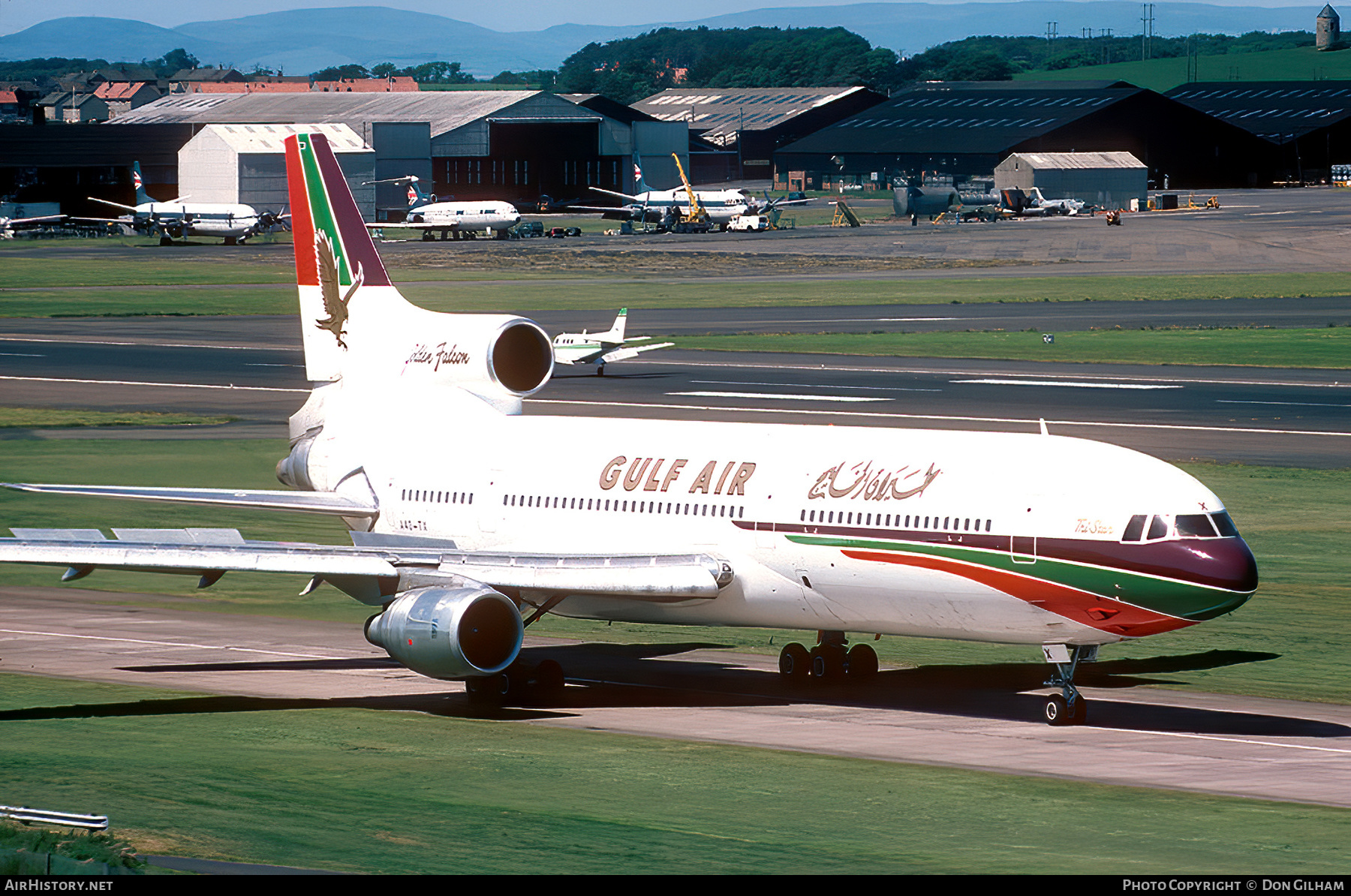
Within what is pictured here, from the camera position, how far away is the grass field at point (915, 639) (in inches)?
1690

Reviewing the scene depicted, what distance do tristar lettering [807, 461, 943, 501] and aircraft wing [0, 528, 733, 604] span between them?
2.73 m

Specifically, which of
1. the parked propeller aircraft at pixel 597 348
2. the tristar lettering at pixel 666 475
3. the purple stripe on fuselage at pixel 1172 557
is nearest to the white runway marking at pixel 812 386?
the parked propeller aircraft at pixel 597 348

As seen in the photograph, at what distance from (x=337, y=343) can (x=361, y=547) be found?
10438 mm

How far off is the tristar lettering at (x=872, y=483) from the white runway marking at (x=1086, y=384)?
62.5 meters

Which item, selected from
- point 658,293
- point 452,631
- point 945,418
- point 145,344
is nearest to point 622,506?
point 452,631

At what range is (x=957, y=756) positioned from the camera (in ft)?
111

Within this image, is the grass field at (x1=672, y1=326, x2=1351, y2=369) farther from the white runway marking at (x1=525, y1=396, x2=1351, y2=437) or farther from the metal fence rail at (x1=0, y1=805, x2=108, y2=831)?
the metal fence rail at (x1=0, y1=805, x2=108, y2=831)

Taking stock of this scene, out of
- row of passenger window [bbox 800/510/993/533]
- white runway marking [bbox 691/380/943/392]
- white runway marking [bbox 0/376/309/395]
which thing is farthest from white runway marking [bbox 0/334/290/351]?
row of passenger window [bbox 800/510/993/533]

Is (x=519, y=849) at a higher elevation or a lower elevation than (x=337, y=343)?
lower

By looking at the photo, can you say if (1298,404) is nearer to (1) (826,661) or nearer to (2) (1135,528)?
(1) (826,661)

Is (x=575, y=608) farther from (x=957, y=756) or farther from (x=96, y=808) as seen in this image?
(x=96, y=808)

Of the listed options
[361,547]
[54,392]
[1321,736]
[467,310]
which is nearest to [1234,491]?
[1321,736]

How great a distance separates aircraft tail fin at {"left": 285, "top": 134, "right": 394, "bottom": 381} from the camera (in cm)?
4850

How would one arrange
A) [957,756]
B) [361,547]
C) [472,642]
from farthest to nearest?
[361,547] → [472,642] → [957,756]
